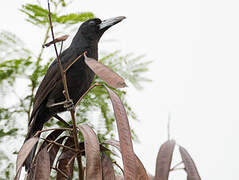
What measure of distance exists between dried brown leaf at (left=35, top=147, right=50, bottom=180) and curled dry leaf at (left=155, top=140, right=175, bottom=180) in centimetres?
28

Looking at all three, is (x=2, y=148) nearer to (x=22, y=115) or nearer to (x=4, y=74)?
(x=22, y=115)

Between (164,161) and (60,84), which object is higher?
(60,84)

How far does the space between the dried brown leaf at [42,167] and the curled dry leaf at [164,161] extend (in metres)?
0.28

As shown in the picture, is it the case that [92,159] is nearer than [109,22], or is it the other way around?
[92,159]

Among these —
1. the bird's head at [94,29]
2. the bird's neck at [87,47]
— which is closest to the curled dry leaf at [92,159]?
the bird's neck at [87,47]

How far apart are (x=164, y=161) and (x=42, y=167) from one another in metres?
0.31

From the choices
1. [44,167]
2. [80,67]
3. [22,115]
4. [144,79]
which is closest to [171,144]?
[44,167]

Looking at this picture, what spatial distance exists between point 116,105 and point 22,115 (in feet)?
3.86

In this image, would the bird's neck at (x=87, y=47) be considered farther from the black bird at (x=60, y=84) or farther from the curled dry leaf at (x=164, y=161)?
the curled dry leaf at (x=164, y=161)

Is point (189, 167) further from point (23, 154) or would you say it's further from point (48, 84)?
point (48, 84)

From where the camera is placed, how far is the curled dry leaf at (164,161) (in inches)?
28.6

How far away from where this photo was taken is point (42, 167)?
81 cm

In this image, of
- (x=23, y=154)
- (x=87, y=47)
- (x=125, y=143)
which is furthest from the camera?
(x=87, y=47)

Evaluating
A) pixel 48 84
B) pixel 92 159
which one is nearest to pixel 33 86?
pixel 48 84
